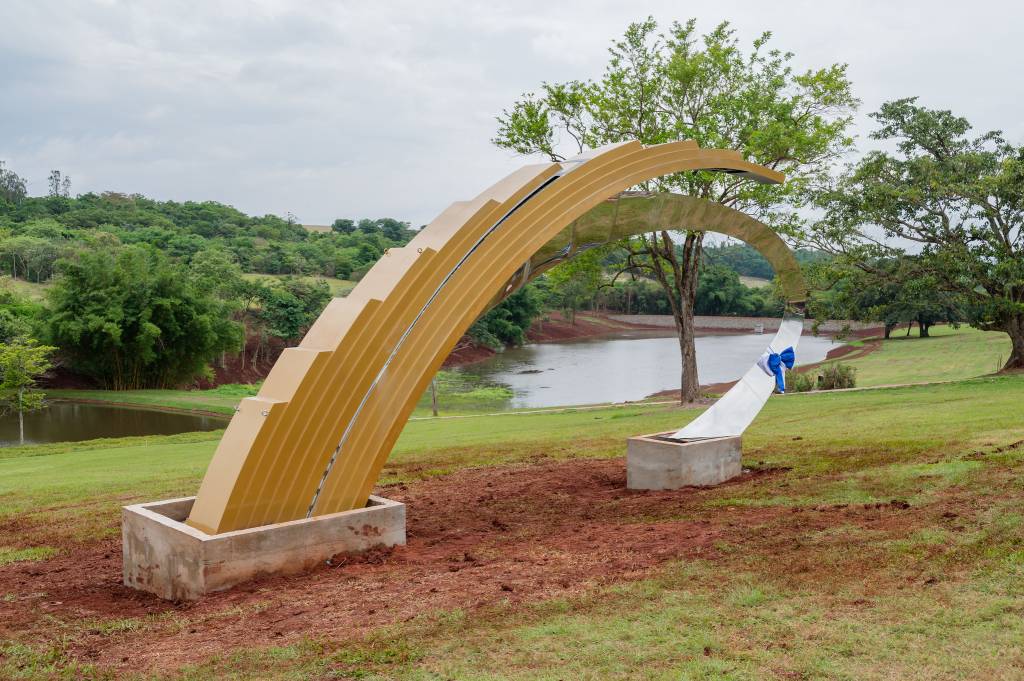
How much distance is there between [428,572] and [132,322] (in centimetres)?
4000

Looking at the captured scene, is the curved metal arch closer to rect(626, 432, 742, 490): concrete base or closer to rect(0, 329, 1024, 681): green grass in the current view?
rect(626, 432, 742, 490): concrete base

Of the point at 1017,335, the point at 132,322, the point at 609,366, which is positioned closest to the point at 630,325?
the point at 609,366

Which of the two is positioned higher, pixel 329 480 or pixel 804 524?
pixel 329 480

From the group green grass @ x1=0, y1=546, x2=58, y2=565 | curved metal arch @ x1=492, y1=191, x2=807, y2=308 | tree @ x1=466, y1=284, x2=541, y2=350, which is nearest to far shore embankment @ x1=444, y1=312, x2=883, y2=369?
tree @ x1=466, y1=284, x2=541, y2=350

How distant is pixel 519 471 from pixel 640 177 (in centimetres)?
450

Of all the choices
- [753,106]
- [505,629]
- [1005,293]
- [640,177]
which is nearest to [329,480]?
[505,629]

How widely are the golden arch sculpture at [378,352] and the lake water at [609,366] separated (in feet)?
87.9

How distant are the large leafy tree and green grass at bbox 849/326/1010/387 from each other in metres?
32.8

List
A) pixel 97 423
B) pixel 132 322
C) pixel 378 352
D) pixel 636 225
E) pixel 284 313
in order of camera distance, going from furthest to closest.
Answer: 1. pixel 284 313
2. pixel 132 322
3. pixel 97 423
4. pixel 636 225
5. pixel 378 352

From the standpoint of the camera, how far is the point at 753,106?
21.4 m

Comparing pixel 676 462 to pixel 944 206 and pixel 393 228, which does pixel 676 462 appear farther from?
pixel 393 228

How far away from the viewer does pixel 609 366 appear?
173 ft

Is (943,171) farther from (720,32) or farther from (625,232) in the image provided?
(625,232)

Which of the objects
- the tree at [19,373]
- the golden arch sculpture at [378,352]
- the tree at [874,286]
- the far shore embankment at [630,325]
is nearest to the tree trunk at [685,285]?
the tree at [874,286]
